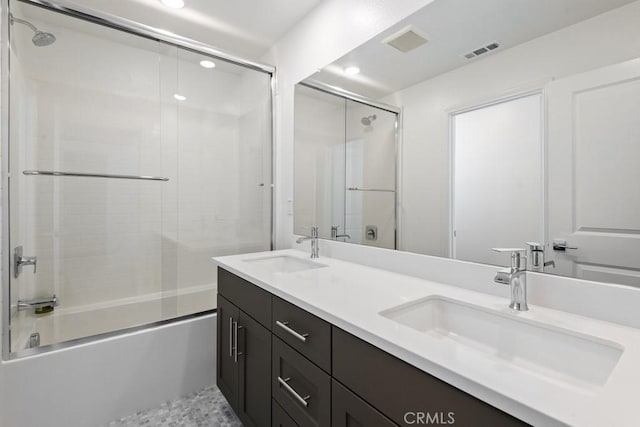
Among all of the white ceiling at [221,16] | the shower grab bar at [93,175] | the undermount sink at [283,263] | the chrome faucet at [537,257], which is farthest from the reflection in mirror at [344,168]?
the shower grab bar at [93,175]

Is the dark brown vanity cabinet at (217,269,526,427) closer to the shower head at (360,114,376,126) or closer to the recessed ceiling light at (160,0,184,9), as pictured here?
the shower head at (360,114,376,126)

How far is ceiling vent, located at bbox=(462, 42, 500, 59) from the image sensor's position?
41.8 inches

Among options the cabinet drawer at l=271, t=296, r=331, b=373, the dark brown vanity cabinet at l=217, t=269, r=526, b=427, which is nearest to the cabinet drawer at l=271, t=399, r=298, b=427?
the dark brown vanity cabinet at l=217, t=269, r=526, b=427

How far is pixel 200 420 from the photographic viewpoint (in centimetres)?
161

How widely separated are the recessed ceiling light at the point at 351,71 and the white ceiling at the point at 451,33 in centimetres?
2

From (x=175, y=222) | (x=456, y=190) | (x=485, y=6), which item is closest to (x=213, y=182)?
(x=175, y=222)

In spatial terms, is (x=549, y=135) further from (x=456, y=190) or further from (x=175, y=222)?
(x=175, y=222)

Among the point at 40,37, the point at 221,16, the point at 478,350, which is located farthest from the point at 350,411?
the point at 40,37

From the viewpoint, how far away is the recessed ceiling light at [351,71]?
1.62 meters

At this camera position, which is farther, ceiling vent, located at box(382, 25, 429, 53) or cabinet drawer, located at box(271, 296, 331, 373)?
ceiling vent, located at box(382, 25, 429, 53)

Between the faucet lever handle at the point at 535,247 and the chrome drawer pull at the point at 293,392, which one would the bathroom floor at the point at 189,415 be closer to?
the chrome drawer pull at the point at 293,392

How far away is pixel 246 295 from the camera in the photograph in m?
1.38

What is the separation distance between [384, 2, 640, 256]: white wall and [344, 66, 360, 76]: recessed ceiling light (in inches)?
11.3

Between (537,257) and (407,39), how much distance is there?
1.04 metres
